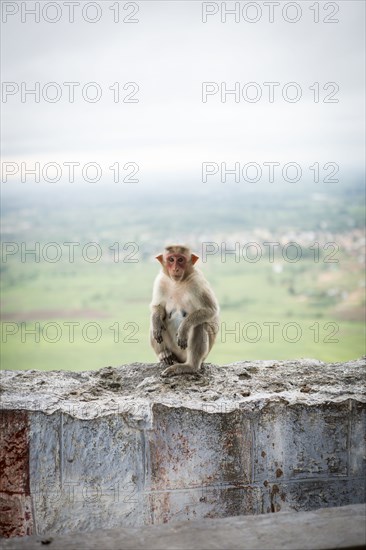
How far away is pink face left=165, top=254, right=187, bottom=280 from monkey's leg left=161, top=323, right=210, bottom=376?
0.38 metres

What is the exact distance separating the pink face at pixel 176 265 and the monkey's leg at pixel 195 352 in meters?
0.38

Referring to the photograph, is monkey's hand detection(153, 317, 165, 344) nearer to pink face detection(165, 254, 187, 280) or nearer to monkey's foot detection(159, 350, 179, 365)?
monkey's foot detection(159, 350, 179, 365)

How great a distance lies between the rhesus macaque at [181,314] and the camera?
4801mm

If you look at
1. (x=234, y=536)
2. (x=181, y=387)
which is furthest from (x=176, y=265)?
(x=234, y=536)

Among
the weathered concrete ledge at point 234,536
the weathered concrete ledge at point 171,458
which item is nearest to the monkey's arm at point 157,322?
the weathered concrete ledge at point 171,458

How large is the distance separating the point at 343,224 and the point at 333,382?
6376 millimetres

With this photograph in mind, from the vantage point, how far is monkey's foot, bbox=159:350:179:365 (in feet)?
16.5

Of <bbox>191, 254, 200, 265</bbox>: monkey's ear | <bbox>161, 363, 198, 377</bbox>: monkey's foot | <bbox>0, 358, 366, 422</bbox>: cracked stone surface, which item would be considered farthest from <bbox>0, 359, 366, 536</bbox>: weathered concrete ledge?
<bbox>191, 254, 200, 265</bbox>: monkey's ear

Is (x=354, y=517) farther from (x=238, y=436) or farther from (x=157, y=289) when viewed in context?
(x=157, y=289)

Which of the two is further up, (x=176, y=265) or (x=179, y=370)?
(x=176, y=265)

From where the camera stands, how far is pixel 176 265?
4.79 metres

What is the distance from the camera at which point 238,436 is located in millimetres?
3949

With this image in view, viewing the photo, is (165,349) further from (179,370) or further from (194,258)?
(194,258)

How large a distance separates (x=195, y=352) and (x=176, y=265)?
23.6 inches
